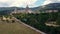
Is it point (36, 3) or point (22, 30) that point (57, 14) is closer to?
point (36, 3)

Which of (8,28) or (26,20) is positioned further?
(26,20)

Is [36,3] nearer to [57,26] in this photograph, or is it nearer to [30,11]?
[30,11]

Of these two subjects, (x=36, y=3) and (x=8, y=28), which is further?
(x=36, y=3)

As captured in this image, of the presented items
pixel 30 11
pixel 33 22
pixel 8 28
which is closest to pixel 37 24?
pixel 33 22

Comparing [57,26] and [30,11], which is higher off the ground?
[30,11]

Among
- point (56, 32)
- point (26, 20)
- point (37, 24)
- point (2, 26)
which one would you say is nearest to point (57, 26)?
point (56, 32)

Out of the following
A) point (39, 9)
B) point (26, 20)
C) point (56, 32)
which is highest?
point (39, 9)
